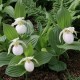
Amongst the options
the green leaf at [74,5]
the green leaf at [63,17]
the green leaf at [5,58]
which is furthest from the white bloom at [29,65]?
the green leaf at [74,5]

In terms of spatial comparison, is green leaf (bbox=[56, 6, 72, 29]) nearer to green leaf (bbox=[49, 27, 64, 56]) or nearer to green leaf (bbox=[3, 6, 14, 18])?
green leaf (bbox=[49, 27, 64, 56])

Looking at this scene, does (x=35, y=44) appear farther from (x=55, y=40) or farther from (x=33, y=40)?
(x=55, y=40)

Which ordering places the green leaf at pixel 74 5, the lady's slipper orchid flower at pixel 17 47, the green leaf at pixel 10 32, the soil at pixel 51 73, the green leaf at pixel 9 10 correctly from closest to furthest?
the lady's slipper orchid flower at pixel 17 47 < the green leaf at pixel 10 32 < the soil at pixel 51 73 < the green leaf at pixel 74 5 < the green leaf at pixel 9 10

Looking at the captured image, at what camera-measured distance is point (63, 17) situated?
2199mm

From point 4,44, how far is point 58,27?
479 mm

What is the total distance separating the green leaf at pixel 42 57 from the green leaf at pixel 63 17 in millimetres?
244

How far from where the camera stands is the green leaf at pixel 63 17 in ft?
7.15

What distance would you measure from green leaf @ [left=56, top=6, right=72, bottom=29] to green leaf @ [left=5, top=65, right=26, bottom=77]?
1.46ft

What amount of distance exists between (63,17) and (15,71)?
544 millimetres

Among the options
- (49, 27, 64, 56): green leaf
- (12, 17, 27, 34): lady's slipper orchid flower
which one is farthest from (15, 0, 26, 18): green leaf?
(49, 27, 64, 56): green leaf

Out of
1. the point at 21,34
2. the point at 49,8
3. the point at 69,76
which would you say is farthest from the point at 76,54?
the point at 49,8

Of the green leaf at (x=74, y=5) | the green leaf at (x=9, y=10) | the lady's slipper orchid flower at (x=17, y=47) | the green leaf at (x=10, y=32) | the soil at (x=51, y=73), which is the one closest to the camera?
the lady's slipper orchid flower at (x=17, y=47)

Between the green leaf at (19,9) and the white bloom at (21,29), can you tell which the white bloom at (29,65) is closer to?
the white bloom at (21,29)

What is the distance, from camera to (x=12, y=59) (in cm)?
221
